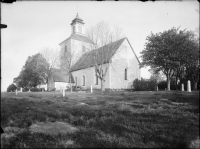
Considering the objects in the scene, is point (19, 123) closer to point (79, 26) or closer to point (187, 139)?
point (187, 139)

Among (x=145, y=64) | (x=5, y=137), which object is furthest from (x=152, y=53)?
(x=5, y=137)

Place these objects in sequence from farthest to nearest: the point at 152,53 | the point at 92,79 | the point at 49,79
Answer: the point at 49,79
the point at 92,79
the point at 152,53

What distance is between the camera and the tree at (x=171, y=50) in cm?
1919

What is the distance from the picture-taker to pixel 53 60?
39.9 metres

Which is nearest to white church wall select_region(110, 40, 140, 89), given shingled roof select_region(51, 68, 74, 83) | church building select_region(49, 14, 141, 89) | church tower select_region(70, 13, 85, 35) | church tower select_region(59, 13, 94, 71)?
church building select_region(49, 14, 141, 89)

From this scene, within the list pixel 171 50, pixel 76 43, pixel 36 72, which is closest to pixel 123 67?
pixel 171 50

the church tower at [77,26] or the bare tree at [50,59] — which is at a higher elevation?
the church tower at [77,26]

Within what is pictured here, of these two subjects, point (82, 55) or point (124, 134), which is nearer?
point (124, 134)

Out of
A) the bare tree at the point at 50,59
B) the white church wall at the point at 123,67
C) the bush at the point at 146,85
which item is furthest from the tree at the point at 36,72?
the bush at the point at 146,85

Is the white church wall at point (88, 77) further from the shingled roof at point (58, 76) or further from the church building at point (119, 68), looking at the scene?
the shingled roof at point (58, 76)

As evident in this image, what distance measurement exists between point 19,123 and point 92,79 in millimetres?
28898

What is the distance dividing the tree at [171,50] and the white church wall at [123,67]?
6152mm

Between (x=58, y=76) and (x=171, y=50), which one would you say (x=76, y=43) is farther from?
(x=171, y=50)

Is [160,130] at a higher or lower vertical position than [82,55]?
lower
